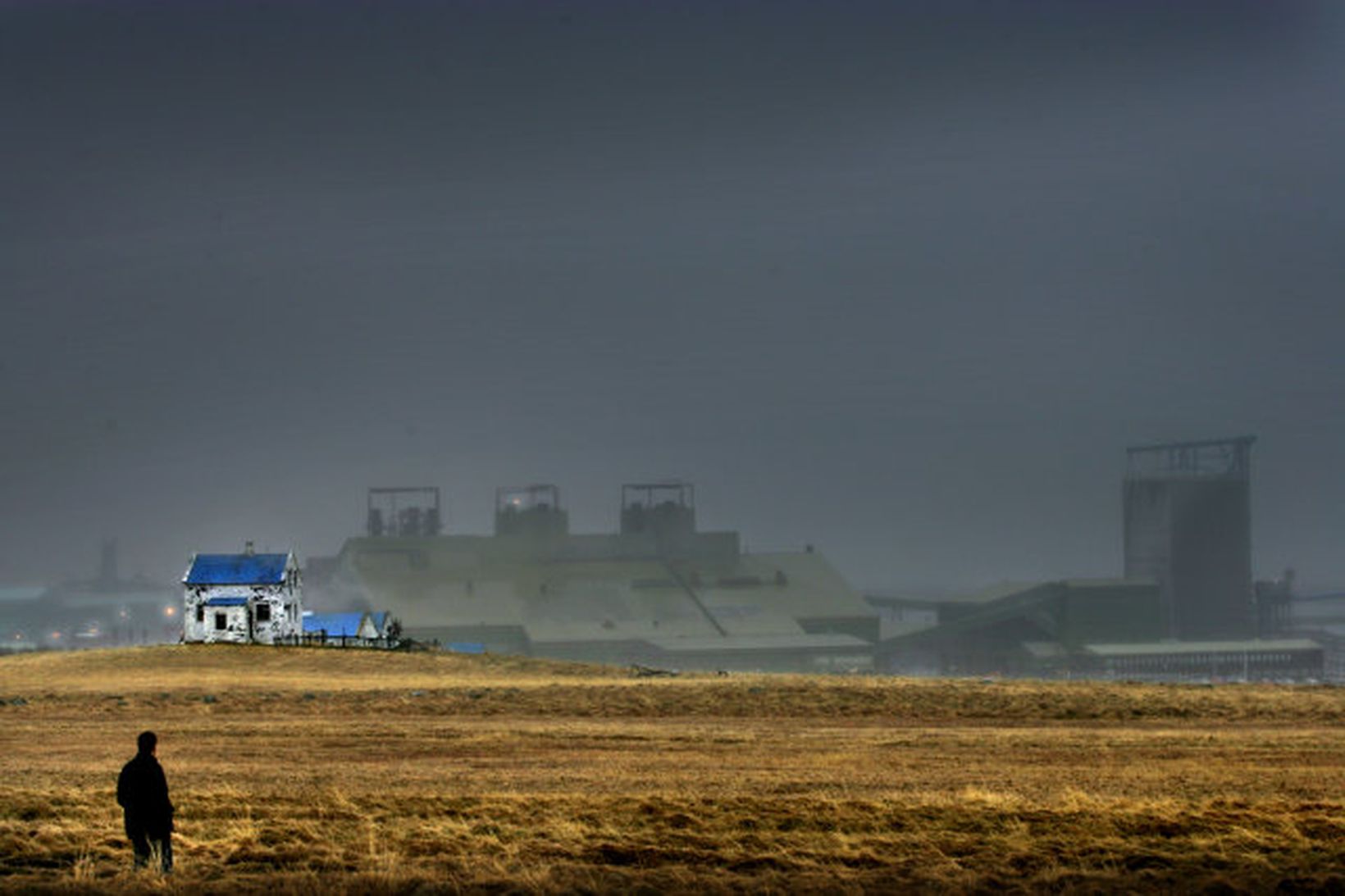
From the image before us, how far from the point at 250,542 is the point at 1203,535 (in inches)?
5007

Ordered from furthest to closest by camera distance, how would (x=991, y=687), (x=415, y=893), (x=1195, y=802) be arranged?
1. (x=991, y=687)
2. (x=1195, y=802)
3. (x=415, y=893)

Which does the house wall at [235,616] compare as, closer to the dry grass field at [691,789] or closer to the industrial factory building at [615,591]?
the dry grass field at [691,789]

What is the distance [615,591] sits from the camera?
15862 cm

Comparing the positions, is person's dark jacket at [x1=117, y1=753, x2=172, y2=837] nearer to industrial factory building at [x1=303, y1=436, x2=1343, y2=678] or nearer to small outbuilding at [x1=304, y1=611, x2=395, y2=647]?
small outbuilding at [x1=304, y1=611, x2=395, y2=647]

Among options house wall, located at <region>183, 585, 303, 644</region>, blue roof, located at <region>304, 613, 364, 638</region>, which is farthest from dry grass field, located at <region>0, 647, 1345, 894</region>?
blue roof, located at <region>304, 613, 364, 638</region>

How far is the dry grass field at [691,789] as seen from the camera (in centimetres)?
1853

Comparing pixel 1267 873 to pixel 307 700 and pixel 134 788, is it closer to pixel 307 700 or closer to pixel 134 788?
pixel 134 788

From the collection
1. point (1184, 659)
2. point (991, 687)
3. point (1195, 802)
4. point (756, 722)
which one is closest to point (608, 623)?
point (1184, 659)

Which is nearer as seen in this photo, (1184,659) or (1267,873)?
(1267,873)

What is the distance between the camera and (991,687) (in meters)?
54.5

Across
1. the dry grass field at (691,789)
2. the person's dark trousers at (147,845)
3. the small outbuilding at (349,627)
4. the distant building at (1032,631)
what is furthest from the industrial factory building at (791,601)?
the person's dark trousers at (147,845)

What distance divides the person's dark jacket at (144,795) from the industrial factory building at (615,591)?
401 feet

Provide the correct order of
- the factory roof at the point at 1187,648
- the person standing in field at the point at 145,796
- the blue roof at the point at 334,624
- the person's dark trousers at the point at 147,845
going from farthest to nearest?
1. the factory roof at the point at 1187,648
2. the blue roof at the point at 334,624
3. the person's dark trousers at the point at 147,845
4. the person standing in field at the point at 145,796

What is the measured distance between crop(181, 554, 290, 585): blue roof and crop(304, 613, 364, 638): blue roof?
24.0 feet
